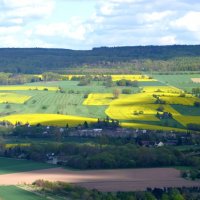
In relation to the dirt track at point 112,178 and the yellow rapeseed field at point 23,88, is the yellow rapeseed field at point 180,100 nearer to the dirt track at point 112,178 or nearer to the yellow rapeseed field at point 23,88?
the yellow rapeseed field at point 23,88

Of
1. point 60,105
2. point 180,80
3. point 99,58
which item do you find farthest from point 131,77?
point 60,105

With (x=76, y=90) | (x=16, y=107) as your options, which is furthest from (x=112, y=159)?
(x=76, y=90)

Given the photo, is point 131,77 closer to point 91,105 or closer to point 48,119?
point 91,105

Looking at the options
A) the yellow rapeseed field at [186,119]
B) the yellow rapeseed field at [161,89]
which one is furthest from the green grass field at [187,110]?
the yellow rapeseed field at [161,89]

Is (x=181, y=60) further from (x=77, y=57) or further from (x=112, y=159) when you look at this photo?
(x=112, y=159)

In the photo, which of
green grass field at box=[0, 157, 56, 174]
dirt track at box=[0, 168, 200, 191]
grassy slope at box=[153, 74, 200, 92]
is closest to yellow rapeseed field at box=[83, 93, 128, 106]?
grassy slope at box=[153, 74, 200, 92]

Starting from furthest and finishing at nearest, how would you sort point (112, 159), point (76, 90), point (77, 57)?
point (77, 57) < point (76, 90) < point (112, 159)

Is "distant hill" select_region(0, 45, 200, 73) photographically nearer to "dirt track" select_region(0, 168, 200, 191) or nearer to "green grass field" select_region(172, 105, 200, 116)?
"green grass field" select_region(172, 105, 200, 116)
